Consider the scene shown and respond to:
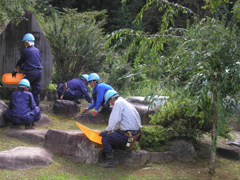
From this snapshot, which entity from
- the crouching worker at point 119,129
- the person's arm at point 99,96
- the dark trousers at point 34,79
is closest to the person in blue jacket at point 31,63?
the dark trousers at point 34,79

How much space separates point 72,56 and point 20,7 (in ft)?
11.3

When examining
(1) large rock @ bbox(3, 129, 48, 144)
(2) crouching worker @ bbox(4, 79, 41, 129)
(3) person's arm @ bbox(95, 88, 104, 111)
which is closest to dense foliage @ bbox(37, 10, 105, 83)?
(3) person's arm @ bbox(95, 88, 104, 111)

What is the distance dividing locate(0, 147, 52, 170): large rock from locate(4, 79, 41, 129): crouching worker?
1563 millimetres

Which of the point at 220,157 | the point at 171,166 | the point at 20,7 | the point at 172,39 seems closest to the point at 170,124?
the point at 171,166

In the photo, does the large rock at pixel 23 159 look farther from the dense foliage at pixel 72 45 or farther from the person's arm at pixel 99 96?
the dense foliage at pixel 72 45

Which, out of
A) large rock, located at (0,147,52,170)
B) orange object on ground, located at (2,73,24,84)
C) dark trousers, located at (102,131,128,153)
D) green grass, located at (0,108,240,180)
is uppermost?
orange object on ground, located at (2,73,24,84)

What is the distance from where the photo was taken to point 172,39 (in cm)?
677

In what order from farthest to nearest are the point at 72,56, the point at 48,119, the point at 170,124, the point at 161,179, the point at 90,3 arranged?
1. the point at 90,3
2. the point at 72,56
3. the point at 48,119
4. the point at 170,124
5. the point at 161,179

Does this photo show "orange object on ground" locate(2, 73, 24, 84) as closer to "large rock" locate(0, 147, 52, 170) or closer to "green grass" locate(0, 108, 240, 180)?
"green grass" locate(0, 108, 240, 180)

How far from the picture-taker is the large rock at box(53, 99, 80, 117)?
9.84 m

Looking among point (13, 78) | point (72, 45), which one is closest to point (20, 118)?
point (13, 78)

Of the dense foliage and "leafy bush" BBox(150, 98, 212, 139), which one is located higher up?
the dense foliage

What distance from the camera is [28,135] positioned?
747cm

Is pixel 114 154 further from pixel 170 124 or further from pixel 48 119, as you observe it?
pixel 48 119
